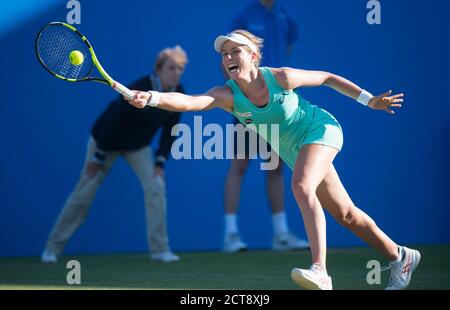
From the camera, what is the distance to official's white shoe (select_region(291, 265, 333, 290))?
4.03 meters

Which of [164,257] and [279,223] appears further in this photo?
[279,223]

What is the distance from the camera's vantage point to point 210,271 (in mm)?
5609

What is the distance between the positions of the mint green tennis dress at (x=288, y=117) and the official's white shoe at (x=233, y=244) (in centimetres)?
237

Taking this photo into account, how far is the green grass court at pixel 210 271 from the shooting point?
190 inches

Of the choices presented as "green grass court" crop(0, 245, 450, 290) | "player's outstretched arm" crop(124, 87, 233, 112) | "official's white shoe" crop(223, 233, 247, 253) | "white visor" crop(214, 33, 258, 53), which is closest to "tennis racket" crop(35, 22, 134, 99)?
"player's outstretched arm" crop(124, 87, 233, 112)

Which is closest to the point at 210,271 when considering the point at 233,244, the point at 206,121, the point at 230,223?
the point at 230,223

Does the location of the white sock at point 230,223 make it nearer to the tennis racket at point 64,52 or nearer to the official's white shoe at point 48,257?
the official's white shoe at point 48,257

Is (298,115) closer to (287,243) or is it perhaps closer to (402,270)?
(402,270)

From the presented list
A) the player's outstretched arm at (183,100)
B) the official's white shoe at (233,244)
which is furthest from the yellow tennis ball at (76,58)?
the official's white shoe at (233,244)

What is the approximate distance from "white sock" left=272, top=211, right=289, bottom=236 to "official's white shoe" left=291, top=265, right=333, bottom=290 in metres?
2.73

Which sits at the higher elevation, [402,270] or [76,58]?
[76,58]

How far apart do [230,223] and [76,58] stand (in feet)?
8.74

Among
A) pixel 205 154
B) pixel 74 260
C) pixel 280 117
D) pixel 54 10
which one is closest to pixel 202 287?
pixel 280 117

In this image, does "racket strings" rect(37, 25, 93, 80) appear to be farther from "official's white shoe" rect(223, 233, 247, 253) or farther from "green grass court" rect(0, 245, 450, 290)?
"official's white shoe" rect(223, 233, 247, 253)
